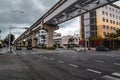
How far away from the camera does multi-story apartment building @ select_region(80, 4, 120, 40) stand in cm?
8019

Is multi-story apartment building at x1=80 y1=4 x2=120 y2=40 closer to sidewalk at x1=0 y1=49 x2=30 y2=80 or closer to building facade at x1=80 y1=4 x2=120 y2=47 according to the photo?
building facade at x1=80 y1=4 x2=120 y2=47

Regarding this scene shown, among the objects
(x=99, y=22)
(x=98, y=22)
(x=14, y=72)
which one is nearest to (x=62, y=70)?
(x=14, y=72)

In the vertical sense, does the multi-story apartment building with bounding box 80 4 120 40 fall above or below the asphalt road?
above

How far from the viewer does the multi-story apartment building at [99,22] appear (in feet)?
263

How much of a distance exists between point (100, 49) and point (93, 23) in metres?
24.1

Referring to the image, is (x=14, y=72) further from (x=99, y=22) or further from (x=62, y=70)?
(x=99, y=22)

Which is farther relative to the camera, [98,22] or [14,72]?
[98,22]

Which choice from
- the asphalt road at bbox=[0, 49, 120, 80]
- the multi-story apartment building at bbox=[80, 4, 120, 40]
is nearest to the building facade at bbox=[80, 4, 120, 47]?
the multi-story apartment building at bbox=[80, 4, 120, 40]

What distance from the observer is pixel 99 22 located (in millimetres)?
80000

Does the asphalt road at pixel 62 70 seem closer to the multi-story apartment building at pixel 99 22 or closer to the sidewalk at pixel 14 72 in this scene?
the sidewalk at pixel 14 72

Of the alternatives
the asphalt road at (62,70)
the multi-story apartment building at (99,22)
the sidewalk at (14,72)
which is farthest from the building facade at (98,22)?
the sidewalk at (14,72)

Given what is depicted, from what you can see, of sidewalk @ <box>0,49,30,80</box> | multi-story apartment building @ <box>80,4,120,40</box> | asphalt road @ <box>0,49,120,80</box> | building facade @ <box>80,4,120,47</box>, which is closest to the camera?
asphalt road @ <box>0,49,120,80</box>

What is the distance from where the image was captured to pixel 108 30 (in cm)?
8612

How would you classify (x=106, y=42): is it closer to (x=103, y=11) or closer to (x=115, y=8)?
(x=103, y=11)
